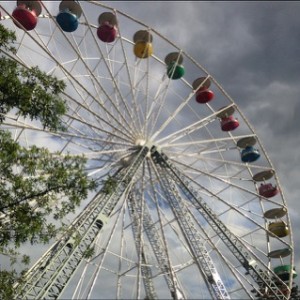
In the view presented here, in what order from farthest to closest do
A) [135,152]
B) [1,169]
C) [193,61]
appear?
1. [193,61]
2. [135,152]
3. [1,169]

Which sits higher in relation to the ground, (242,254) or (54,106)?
(242,254)

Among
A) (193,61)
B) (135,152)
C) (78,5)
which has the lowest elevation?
(135,152)

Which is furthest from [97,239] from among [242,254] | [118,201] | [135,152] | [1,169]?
[1,169]

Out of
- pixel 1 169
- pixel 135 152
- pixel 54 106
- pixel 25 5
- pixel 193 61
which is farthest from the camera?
pixel 193 61

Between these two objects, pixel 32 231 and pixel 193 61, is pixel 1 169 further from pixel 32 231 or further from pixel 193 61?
pixel 193 61

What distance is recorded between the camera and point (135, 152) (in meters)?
20.7

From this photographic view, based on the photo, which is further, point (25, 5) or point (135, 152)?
point (135, 152)

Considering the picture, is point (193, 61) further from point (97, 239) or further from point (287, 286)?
point (287, 286)

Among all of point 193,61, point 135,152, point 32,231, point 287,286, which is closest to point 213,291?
point 287,286

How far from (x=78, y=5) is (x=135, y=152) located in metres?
8.39

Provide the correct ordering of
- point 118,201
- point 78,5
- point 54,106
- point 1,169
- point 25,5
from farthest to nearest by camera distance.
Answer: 1. point 118,201
2. point 78,5
3. point 25,5
4. point 54,106
5. point 1,169

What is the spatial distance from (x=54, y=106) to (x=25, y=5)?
10476 mm

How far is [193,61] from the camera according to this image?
72.9 feet

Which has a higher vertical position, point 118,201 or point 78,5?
point 78,5
